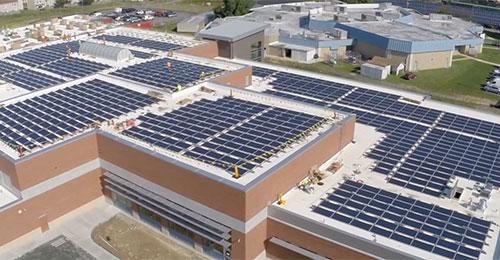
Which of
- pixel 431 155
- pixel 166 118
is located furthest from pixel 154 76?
pixel 431 155

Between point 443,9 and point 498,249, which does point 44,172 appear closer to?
point 498,249

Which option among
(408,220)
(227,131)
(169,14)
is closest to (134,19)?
(169,14)

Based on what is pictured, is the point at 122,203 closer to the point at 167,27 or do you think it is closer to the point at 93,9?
the point at 167,27

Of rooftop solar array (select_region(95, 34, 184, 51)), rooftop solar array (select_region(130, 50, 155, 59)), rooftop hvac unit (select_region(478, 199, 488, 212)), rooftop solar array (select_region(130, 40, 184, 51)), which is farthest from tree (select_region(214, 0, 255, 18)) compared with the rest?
rooftop hvac unit (select_region(478, 199, 488, 212))

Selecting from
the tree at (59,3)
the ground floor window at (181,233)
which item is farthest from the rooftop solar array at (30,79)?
the tree at (59,3)

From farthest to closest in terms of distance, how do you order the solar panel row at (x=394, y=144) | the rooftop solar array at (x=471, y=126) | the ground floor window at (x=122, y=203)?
the rooftop solar array at (x=471, y=126) < the ground floor window at (x=122, y=203) < the solar panel row at (x=394, y=144)

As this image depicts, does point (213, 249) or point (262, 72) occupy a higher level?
point (262, 72)

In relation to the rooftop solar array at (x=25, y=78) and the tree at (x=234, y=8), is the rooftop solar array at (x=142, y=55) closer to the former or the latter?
the rooftop solar array at (x=25, y=78)
